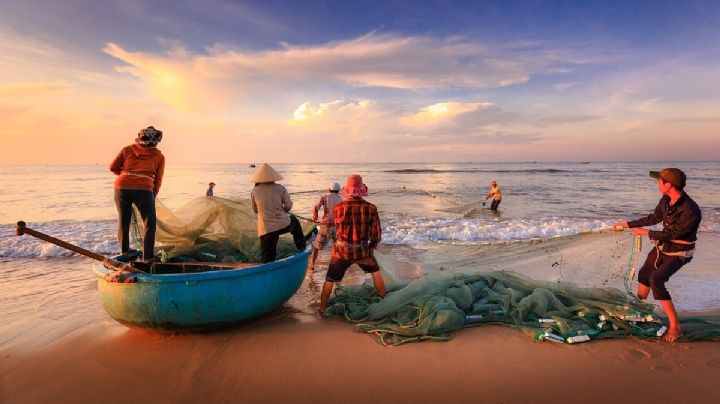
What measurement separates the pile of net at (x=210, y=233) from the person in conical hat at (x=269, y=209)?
45 cm

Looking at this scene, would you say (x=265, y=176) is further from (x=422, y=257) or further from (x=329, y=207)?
(x=422, y=257)

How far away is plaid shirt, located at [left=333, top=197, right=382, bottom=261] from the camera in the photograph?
461 cm

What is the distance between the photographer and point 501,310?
179 inches

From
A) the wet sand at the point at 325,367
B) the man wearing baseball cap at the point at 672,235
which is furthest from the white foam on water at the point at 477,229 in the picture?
the wet sand at the point at 325,367

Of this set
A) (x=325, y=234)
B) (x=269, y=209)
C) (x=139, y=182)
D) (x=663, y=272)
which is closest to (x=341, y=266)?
(x=269, y=209)

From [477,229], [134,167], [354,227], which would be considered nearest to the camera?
[354,227]

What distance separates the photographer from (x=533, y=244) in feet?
18.0

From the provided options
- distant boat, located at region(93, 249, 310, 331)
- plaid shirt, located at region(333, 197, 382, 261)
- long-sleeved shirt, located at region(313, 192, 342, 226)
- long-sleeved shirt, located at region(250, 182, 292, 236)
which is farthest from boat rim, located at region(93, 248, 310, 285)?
long-sleeved shirt, located at region(313, 192, 342, 226)

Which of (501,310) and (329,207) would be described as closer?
(501,310)

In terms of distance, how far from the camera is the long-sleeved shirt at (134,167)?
4.73m

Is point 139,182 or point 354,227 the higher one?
point 139,182

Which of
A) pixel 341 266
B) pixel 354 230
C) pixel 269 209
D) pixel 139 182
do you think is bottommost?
pixel 341 266

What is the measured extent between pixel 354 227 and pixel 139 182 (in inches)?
102

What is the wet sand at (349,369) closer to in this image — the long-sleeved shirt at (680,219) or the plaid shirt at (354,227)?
the plaid shirt at (354,227)
